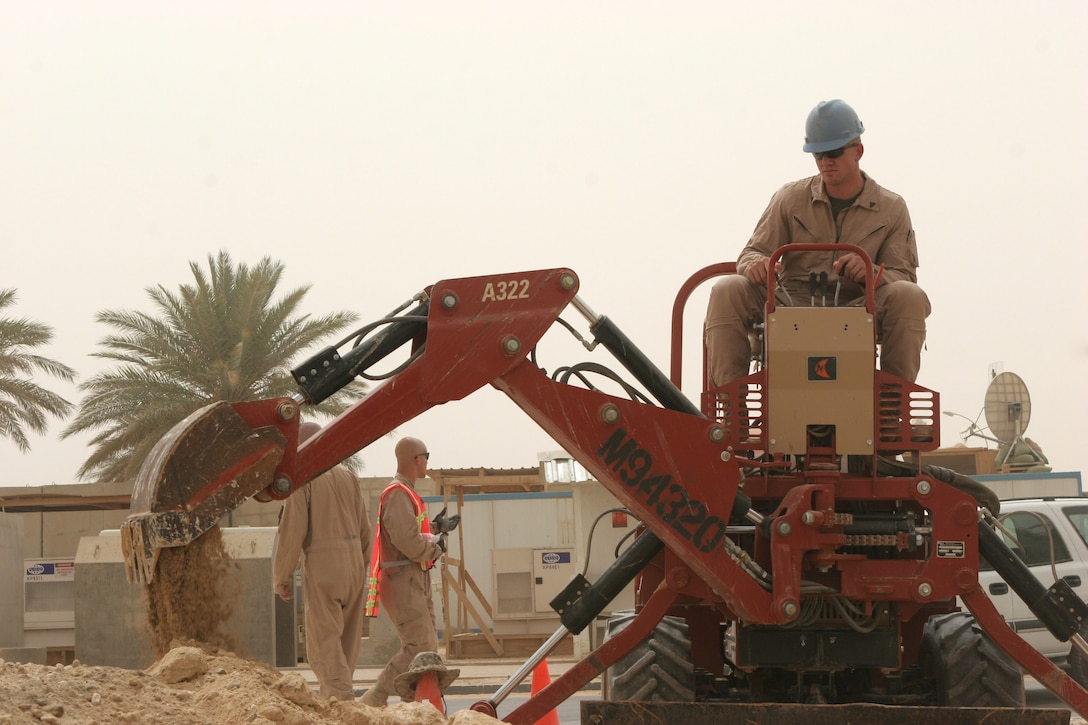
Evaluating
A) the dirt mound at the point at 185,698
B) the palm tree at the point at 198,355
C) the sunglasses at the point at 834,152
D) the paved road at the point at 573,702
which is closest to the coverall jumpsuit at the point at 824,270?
the sunglasses at the point at 834,152

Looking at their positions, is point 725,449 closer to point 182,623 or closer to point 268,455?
point 268,455

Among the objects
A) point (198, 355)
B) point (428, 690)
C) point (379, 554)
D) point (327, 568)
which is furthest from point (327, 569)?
point (198, 355)

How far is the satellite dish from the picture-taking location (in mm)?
23109

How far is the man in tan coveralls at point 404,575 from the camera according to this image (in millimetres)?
8977

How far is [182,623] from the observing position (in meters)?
5.30

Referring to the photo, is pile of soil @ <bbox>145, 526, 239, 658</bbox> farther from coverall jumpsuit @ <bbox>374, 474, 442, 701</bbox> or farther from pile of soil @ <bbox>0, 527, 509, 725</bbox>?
→ coverall jumpsuit @ <bbox>374, 474, 442, 701</bbox>

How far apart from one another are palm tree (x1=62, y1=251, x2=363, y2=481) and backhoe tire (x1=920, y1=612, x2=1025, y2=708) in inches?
678

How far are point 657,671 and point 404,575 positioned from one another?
11.0 feet

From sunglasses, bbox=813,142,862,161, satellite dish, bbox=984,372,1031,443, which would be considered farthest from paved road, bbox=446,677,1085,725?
satellite dish, bbox=984,372,1031,443

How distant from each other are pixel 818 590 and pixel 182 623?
265cm

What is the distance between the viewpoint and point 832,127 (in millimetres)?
6594

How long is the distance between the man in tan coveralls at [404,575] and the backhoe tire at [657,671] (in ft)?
9.17

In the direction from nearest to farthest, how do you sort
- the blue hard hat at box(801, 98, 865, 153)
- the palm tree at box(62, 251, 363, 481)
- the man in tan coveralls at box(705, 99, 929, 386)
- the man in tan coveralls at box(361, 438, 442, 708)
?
1. the man in tan coveralls at box(705, 99, 929, 386)
2. the blue hard hat at box(801, 98, 865, 153)
3. the man in tan coveralls at box(361, 438, 442, 708)
4. the palm tree at box(62, 251, 363, 481)

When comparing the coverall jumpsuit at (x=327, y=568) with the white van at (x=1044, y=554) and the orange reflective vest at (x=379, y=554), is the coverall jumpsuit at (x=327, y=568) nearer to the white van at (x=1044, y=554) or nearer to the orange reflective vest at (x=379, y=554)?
the orange reflective vest at (x=379, y=554)
